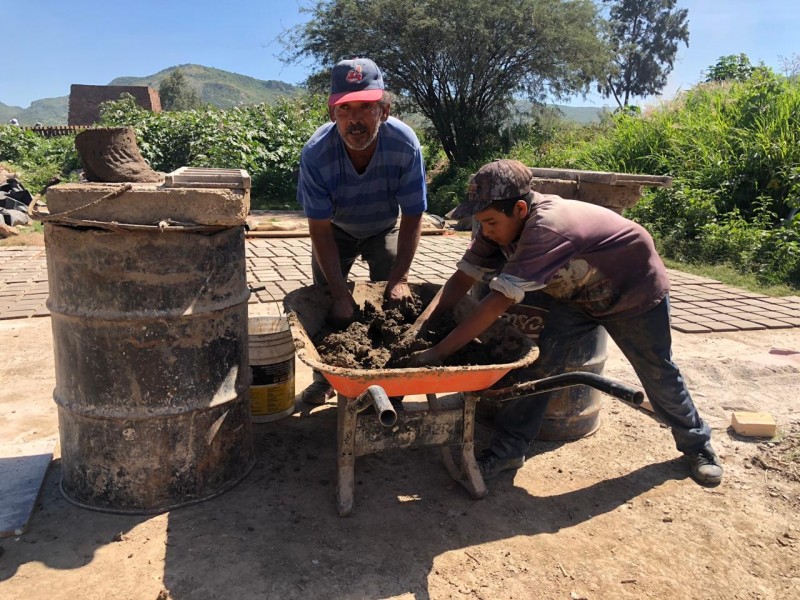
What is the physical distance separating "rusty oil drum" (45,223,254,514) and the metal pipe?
78 centimetres

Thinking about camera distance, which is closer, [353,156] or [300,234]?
[353,156]

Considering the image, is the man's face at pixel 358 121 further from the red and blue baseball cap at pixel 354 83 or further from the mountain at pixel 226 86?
the mountain at pixel 226 86

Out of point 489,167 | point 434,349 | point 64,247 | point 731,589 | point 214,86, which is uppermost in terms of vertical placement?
point 214,86

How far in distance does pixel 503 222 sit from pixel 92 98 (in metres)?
45.0

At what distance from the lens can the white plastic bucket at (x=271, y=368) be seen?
11.2 ft

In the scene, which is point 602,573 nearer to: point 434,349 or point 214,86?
point 434,349

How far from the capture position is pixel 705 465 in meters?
3.13

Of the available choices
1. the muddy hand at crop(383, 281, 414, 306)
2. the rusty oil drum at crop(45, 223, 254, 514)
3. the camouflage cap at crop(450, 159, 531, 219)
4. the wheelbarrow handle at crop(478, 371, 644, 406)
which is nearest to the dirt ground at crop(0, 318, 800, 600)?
the rusty oil drum at crop(45, 223, 254, 514)

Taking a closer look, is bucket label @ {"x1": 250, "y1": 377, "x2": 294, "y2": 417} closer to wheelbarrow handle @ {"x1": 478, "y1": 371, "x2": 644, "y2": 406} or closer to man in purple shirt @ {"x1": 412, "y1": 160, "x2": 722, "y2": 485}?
man in purple shirt @ {"x1": 412, "y1": 160, "x2": 722, "y2": 485}

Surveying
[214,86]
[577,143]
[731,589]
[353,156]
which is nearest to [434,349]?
[353,156]

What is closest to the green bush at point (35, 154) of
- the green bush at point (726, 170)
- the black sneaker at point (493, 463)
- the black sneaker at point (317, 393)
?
the green bush at point (726, 170)

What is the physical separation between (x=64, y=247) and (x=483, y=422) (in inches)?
95.5

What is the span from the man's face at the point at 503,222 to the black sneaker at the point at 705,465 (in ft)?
5.16

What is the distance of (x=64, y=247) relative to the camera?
8.18 feet
